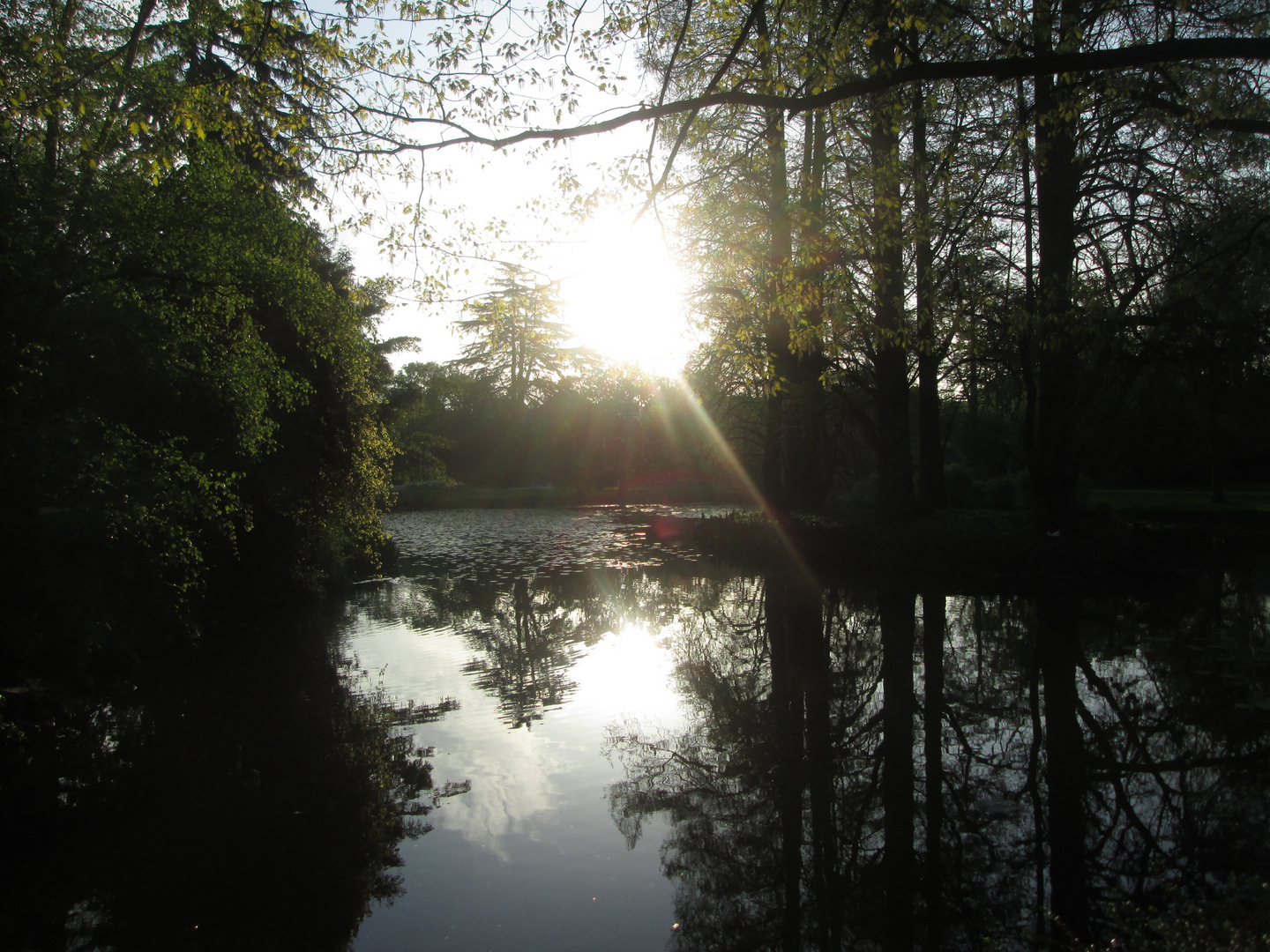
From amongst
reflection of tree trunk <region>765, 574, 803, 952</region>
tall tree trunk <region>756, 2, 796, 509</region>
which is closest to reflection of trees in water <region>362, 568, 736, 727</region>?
reflection of tree trunk <region>765, 574, 803, 952</region>

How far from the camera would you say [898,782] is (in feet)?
20.0

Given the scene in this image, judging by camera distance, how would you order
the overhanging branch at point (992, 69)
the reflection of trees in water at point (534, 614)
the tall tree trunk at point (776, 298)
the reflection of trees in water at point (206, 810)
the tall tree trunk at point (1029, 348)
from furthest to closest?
1. the tall tree trunk at point (1029, 348)
2. the reflection of trees in water at point (534, 614)
3. the tall tree trunk at point (776, 298)
4. the overhanging branch at point (992, 69)
5. the reflection of trees in water at point (206, 810)

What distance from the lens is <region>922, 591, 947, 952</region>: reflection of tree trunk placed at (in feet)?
14.2

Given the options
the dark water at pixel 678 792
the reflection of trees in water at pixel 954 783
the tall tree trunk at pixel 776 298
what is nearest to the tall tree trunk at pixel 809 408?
the tall tree trunk at pixel 776 298

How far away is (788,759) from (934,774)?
110 centimetres

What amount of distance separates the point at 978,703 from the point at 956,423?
158 feet

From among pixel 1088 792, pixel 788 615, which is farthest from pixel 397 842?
pixel 788 615

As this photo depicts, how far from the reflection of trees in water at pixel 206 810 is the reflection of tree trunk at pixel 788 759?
7.57 ft

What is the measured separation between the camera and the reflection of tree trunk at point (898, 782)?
14.3 feet

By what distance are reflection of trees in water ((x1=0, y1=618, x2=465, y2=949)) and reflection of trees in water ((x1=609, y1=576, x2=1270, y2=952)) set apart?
73.5 inches

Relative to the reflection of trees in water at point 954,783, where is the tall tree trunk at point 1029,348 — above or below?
above

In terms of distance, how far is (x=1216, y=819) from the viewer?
16.9ft

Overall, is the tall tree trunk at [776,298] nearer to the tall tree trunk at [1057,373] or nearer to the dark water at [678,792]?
the dark water at [678,792]

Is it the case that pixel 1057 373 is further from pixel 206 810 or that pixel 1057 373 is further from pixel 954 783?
pixel 206 810
